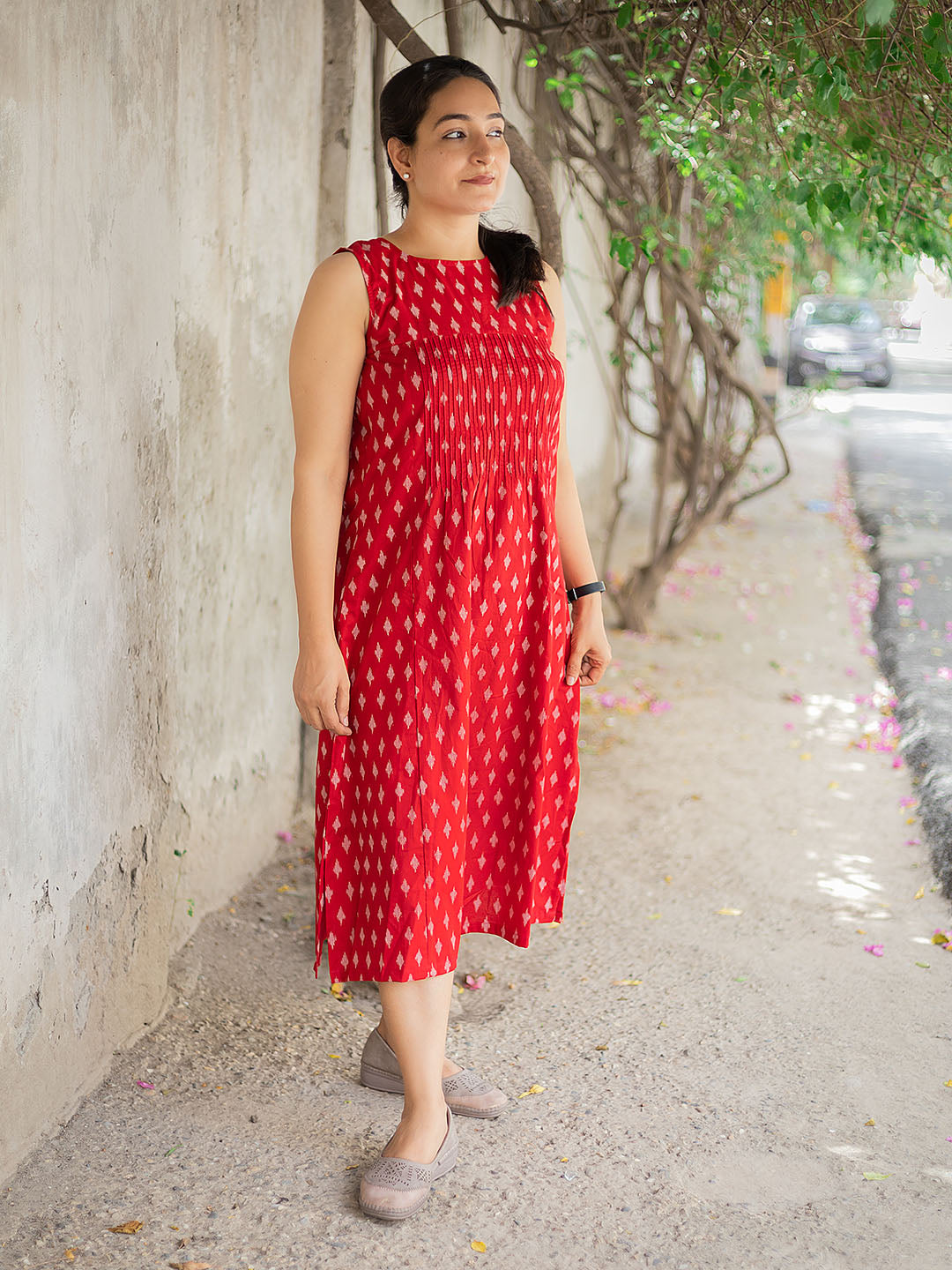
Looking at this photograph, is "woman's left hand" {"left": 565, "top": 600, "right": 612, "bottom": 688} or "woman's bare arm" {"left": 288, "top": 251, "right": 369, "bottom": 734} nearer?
"woman's bare arm" {"left": 288, "top": 251, "right": 369, "bottom": 734}

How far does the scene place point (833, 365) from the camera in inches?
783

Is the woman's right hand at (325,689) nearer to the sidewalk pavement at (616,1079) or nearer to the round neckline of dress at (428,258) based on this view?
the round neckline of dress at (428,258)

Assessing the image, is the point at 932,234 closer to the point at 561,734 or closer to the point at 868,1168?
the point at 561,734

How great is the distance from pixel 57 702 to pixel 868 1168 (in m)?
1.63

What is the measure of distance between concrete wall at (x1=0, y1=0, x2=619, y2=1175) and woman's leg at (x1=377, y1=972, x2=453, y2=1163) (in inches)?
22.7

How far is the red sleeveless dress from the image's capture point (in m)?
2.07

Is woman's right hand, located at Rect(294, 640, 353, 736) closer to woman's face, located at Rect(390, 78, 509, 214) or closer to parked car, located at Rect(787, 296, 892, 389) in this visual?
woman's face, located at Rect(390, 78, 509, 214)

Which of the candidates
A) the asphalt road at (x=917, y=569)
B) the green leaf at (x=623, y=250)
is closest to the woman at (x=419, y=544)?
the green leaf at (x=623, y=250)

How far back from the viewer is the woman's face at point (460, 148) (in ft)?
6.77

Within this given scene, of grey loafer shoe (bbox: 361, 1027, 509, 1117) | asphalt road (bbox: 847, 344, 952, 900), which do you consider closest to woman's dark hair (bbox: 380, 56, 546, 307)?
grey loafer shoe (bbox: 361, 1027, 509, 1117)

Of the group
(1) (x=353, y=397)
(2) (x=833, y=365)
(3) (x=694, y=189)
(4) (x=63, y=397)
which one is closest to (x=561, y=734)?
(1) (x=353, y=397)

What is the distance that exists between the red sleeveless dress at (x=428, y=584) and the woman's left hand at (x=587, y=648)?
12 centimetres

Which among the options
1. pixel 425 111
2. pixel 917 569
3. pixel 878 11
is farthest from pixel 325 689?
pixel 917 569

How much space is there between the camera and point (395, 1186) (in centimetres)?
210
